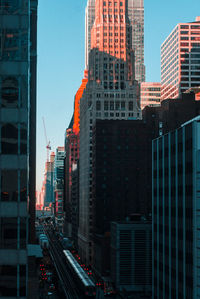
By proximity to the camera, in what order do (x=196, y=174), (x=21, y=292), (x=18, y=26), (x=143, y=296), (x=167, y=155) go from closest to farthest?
(x=21, y=292) → (x=18, y=26) → (x=196, y=174) → (x=167, y=155) → (x=143, y=296)

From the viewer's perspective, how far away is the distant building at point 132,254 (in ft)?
529

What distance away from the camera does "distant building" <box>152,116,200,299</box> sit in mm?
96312

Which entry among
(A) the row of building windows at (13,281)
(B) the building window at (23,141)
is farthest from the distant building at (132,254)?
(B) the building window at (23,141)

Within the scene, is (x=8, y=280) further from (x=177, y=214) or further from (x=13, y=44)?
(x=177, y=214)

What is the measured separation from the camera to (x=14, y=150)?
2881 cm

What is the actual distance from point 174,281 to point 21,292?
80152 mm


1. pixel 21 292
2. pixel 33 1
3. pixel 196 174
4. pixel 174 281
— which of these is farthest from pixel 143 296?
pixel 21 292

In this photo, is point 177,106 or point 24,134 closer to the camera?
point 24,134

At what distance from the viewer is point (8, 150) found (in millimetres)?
28797

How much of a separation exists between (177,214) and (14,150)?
262ft

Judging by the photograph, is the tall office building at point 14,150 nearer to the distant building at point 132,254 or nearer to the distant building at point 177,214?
the distant building at point 177,214

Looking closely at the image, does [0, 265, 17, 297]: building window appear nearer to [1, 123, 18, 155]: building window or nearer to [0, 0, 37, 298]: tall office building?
[0, 0, 37, 298]: tall office building

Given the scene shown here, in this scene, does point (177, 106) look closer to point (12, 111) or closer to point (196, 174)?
point (196, 174)

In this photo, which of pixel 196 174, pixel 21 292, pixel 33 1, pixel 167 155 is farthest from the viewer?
pixel 167 155
